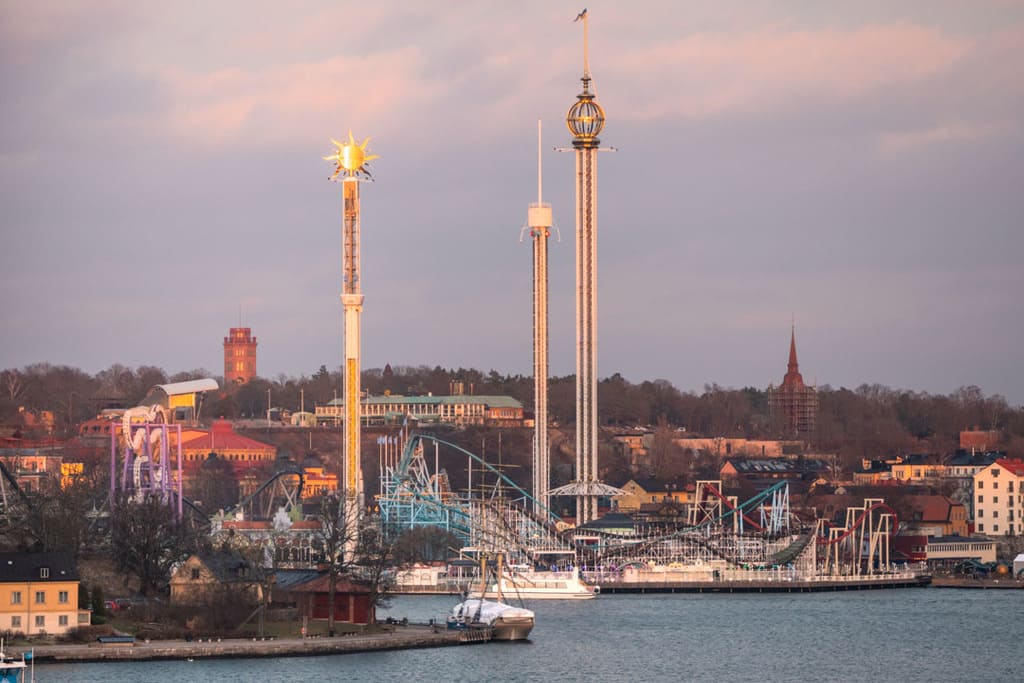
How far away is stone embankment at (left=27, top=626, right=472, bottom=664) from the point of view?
2400 inches

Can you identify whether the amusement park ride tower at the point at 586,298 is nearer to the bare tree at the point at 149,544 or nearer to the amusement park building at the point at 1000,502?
the amusement park building at the point at 1000,502

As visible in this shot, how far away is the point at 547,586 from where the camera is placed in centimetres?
9669

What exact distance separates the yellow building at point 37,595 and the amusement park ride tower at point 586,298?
206ft

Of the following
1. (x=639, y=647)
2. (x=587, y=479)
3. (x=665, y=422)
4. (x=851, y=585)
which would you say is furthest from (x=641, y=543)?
(x=665, y=422)

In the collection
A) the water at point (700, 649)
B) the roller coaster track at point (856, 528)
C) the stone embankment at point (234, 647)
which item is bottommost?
the water at point (700, 649)

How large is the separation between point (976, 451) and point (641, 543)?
214 feet

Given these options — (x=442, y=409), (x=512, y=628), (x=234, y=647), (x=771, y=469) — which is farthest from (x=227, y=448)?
(x=234, y=647)

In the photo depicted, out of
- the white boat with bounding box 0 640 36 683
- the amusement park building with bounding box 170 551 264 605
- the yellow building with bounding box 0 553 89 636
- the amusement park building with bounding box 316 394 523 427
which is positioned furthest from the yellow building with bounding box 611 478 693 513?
the white boat with bounding box 0 640 36 683

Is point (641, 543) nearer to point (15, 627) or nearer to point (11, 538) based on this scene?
point (11, 538)

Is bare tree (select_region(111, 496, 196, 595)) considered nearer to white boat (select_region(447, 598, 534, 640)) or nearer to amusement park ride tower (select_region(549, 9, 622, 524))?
white boat (select_region(447, 598, 534, 640))

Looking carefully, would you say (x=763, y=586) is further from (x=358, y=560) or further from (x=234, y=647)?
(x=234, y=647)

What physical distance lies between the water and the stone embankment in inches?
18.1

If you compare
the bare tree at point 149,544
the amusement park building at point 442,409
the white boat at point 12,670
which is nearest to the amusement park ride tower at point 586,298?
the bare tree at point 149,544

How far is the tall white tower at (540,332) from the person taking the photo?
5167 inches
